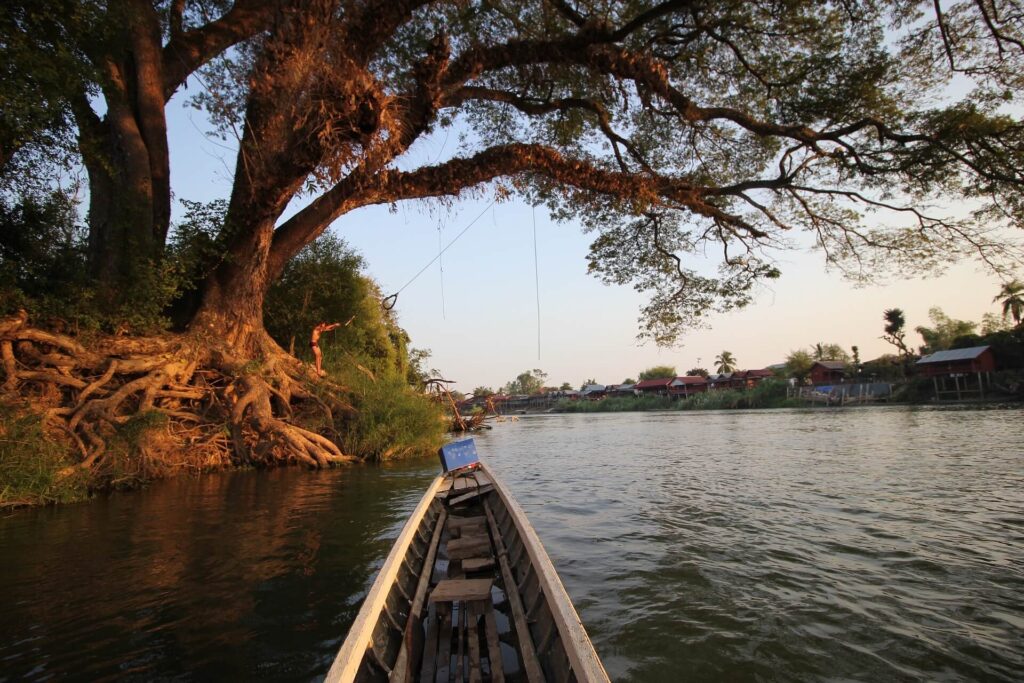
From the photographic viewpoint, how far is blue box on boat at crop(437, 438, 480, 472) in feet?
31.3

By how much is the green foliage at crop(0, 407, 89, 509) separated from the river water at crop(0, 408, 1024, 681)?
0.34 meters

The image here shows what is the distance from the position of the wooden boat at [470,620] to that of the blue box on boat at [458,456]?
10.6ft

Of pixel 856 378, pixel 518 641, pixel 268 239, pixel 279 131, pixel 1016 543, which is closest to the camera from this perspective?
pixel 518 641

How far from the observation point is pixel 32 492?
8898 mm

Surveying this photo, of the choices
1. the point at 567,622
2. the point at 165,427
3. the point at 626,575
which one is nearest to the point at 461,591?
the point at 567,622

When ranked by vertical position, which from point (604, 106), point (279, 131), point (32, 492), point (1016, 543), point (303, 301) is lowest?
point (1016, 543)

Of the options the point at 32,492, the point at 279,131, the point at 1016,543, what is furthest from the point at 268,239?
the point at 1016,543

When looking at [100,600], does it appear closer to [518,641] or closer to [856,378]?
[518,641]

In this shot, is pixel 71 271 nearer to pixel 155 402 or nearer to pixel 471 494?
pixel 155 402

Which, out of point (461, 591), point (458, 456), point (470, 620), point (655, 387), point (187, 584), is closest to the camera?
point (470, 620)

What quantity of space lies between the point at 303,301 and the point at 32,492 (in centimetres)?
1142

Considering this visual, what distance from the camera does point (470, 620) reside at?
389 centimetres

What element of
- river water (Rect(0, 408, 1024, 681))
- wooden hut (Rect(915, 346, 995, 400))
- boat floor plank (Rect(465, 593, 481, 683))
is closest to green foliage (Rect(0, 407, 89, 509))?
river water (Rect(0, 408, 1024, 681))

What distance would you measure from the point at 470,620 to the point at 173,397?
1163 centimetres
